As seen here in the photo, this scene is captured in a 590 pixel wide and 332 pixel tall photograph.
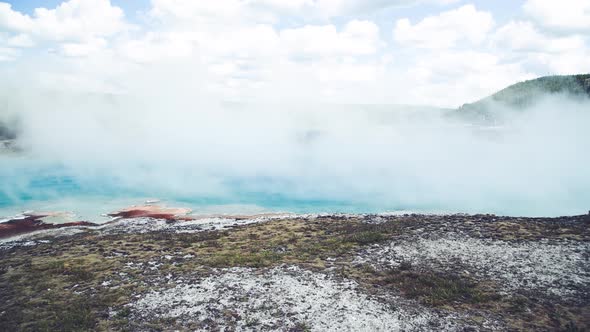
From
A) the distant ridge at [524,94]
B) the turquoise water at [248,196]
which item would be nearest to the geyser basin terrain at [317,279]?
the turquoise water at [248,196]

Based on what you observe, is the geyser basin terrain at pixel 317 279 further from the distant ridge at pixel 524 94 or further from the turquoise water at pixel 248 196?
the distant ridge at pixel 524 94

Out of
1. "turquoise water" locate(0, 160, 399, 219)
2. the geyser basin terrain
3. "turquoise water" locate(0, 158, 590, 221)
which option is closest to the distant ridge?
"turquoise water" locate(0, 158, 590, 221)

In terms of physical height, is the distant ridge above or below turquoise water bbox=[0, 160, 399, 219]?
above

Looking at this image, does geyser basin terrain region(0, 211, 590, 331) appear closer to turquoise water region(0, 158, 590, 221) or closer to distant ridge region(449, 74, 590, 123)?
turquoise water region(0, 158, 590, 221)

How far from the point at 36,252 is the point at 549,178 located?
61.1m

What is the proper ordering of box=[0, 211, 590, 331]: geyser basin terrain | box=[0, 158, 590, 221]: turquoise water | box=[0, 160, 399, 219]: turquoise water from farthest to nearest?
box=[0, 160, 399, 219]: turquoise water
box=[0, 158, 590, 221]: turquoise water
box=[0, 211, 590, 331]: geyser basin terrain

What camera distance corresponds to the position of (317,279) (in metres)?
17.4

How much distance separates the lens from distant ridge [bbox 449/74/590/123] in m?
119

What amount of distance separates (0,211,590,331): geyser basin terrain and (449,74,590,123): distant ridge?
11625 cm

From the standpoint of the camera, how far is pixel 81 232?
30.6 m

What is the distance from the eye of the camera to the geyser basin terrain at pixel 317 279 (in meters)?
14.1

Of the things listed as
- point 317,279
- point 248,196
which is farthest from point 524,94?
point 317,279

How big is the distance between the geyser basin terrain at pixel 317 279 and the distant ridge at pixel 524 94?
381ft

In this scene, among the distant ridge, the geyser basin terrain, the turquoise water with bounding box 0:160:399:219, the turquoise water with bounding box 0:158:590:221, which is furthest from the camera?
the distant ridge
